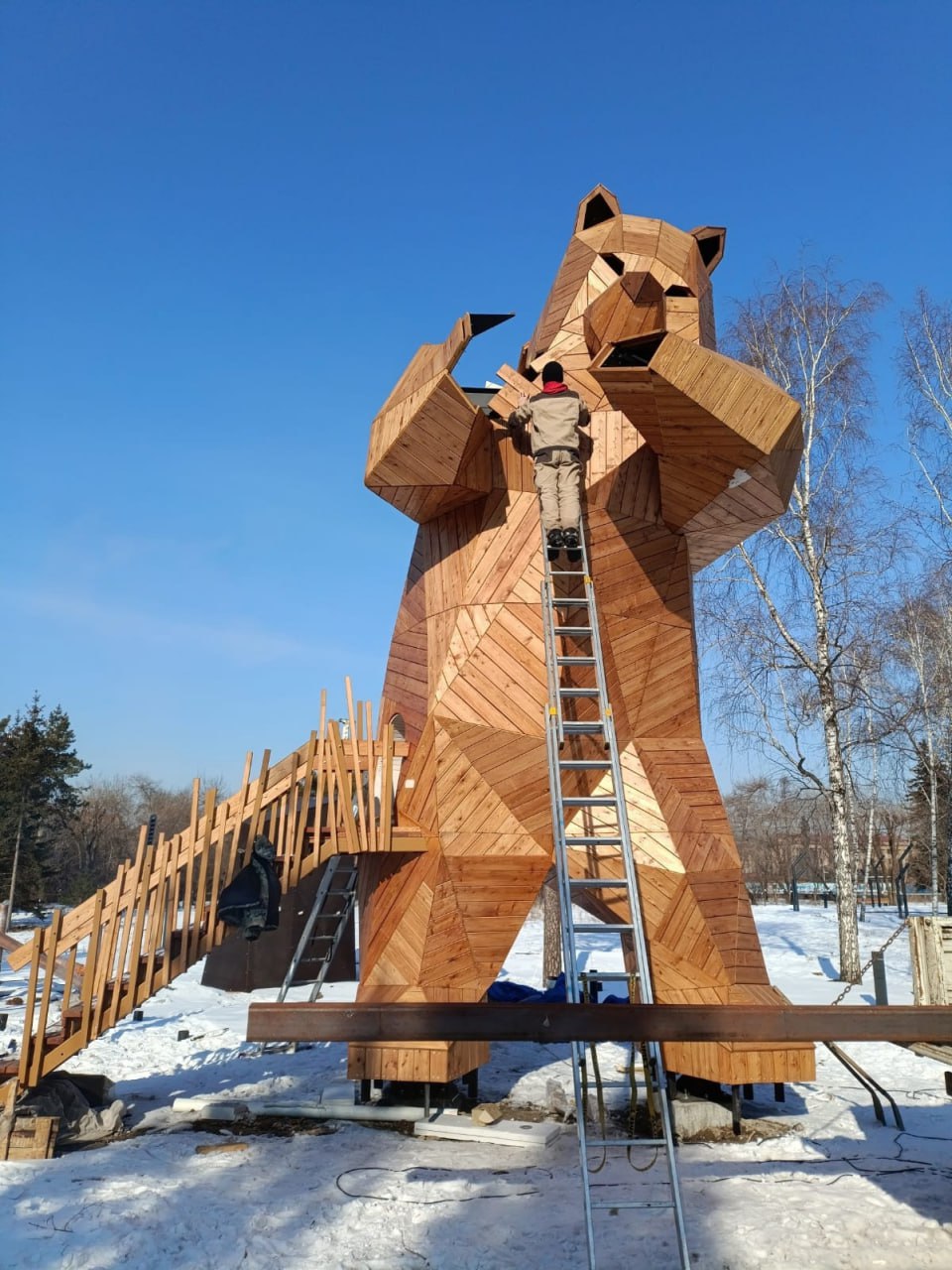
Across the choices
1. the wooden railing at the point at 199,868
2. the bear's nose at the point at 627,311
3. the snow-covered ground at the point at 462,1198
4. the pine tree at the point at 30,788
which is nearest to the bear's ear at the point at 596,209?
the bear's nose at the point at 627,311

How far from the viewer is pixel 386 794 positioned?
23.5ft

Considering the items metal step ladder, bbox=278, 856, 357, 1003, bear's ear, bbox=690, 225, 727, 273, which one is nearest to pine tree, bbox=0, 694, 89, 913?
metal step ladder, bbox=278, 856, 357, 1003

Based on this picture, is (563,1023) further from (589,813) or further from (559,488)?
(559,488)

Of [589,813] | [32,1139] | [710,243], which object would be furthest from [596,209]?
[32,1139]

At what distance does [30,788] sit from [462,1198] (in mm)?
25666

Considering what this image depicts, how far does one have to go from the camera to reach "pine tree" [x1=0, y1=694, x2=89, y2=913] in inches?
1029

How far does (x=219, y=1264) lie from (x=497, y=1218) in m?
1.52

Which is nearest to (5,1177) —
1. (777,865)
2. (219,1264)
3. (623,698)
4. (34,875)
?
(219,1264)

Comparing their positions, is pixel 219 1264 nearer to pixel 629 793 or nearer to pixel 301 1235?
pixel 301 1235

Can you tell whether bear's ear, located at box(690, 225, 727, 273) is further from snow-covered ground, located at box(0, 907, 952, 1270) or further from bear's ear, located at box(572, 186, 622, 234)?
snow-covered ground, located at box(0, 907, 952, 1270)

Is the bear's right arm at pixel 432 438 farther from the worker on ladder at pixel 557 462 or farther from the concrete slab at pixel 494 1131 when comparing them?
the concrete slab at pixel 494 1131

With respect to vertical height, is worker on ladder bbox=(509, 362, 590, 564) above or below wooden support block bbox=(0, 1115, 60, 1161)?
above

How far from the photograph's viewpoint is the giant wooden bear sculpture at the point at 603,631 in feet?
21.1

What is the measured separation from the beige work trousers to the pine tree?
2282 centimetres
